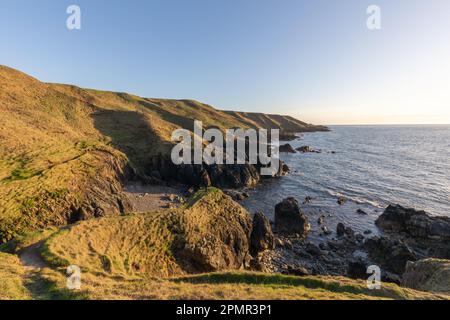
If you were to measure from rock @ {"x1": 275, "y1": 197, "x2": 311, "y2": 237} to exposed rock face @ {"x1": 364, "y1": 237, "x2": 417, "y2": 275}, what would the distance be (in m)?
8.95

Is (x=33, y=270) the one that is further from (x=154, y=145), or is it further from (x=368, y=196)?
(x=368, y=196)

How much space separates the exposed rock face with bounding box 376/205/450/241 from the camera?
121 feet

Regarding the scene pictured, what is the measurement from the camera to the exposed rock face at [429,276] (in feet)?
59.9

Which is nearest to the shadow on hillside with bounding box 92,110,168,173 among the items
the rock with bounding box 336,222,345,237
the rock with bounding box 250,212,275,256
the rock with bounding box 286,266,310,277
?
the rock with bounding box 250,212,275,256

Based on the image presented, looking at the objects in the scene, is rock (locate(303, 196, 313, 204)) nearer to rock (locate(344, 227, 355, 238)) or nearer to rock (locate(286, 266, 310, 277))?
rock (locate(344, 227, 355, 238))

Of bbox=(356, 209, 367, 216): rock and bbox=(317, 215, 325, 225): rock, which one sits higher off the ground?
bbox=(356, 209, 367, 216): rock

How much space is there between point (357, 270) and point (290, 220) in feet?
40.7

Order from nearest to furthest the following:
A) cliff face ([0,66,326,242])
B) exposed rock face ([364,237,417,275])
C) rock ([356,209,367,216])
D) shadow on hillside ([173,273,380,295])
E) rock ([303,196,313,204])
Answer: shadow on hillside ([173,273,380,295])
cliff face ([0,66,326,242])
exposed rock face ([364,237,417,275])
rock ([356,209,367,216])
rock ([303,196,313,204])

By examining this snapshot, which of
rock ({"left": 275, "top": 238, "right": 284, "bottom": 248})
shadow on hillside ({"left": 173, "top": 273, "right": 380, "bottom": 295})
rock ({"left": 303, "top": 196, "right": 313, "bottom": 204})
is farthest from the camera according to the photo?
rock ({"left": 303, "top": 196, "right": 313, "bottom": 204})

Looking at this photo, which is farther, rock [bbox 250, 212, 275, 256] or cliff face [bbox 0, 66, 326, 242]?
rock [bbox 250, 212, 275, 256]

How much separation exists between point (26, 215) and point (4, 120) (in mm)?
28684

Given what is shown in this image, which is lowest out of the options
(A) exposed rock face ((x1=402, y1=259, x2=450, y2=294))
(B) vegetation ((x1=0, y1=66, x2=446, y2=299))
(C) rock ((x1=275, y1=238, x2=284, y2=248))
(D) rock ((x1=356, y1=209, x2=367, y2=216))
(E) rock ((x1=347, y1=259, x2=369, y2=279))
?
(E) rock ((x1=347, y1=259, x2=369, y2=279))

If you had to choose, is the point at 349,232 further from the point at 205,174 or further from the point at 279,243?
the point at 205,174
